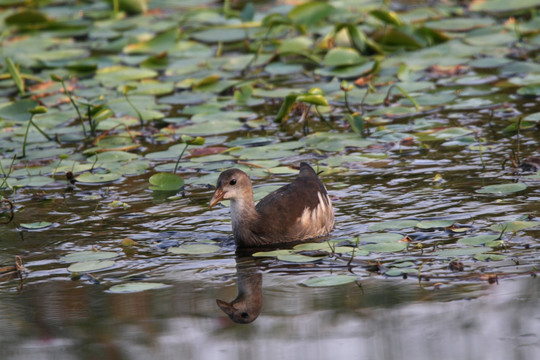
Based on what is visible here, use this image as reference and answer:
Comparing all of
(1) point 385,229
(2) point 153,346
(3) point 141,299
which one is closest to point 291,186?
(1) point 385,229

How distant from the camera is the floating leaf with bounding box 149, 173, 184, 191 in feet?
24.2

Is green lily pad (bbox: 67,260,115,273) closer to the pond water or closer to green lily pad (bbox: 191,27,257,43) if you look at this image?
the pond water

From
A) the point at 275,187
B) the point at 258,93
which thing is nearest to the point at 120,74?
the point at 258,93

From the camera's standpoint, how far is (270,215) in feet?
20.7

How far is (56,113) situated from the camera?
30.6 feet

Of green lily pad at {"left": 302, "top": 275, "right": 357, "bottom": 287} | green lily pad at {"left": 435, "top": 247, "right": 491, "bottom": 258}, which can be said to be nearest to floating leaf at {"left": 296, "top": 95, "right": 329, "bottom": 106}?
green lily pad at {"left": 435, "top": 247, "right": 491, "bottom": 258}

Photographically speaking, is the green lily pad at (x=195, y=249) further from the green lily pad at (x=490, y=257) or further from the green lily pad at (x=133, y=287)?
the green lily pad at (x=490, y=257)

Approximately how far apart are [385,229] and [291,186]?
82cm

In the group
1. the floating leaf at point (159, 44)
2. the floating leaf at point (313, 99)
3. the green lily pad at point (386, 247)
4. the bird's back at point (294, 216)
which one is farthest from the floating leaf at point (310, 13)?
the green lily pad at point (386, 247)

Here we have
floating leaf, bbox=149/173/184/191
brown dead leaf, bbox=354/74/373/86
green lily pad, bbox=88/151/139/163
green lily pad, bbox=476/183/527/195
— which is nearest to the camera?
green lily pad, bbox=476/183/527/195

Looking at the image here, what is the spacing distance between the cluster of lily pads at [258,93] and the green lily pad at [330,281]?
0.39 metres

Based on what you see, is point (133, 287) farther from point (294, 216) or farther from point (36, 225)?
point (36, 225)

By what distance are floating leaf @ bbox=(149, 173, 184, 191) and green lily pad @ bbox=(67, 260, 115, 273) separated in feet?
5.03

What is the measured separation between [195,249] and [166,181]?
1432 mm
